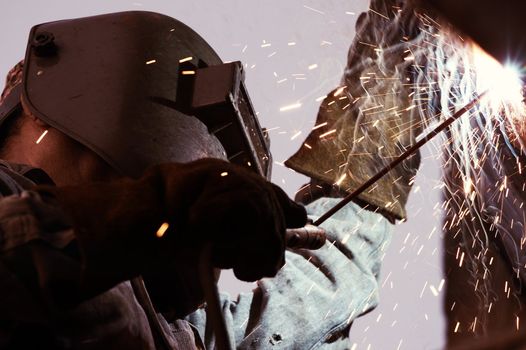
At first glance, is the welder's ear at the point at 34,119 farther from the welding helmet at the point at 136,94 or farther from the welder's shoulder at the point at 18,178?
the welder's shoulder at the point at 18,178

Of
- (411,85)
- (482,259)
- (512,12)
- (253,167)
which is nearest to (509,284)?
(482,259)

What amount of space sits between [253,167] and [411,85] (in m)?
0.76

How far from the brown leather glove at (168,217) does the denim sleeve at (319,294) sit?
1038 millimetres

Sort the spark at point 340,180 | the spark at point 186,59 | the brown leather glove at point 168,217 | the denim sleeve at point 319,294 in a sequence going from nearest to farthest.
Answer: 1. the brown leather glove at point 168,217
2. the spark at point 186,59
3. the denim sleeve at point 319,294
4. the spark at point 340,180

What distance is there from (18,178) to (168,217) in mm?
492

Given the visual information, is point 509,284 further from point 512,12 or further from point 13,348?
point 512,12

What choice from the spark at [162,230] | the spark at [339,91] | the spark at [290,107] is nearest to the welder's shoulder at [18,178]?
the spark at [162,230]

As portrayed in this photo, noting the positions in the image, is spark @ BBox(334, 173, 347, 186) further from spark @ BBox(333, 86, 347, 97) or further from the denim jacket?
spark @ BBox(333, 86, 347, 97)

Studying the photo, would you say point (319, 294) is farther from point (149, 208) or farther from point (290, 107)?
point (149, 208)

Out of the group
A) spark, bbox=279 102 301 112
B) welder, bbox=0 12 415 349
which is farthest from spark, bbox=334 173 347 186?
spark, bbox=279 102 301 112

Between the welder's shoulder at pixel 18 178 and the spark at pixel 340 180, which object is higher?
the welder's shoulder at pixel 18 178

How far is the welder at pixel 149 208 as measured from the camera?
1.16 m

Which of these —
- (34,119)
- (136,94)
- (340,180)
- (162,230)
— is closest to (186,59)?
(136,94)

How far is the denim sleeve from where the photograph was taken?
2316 mm
